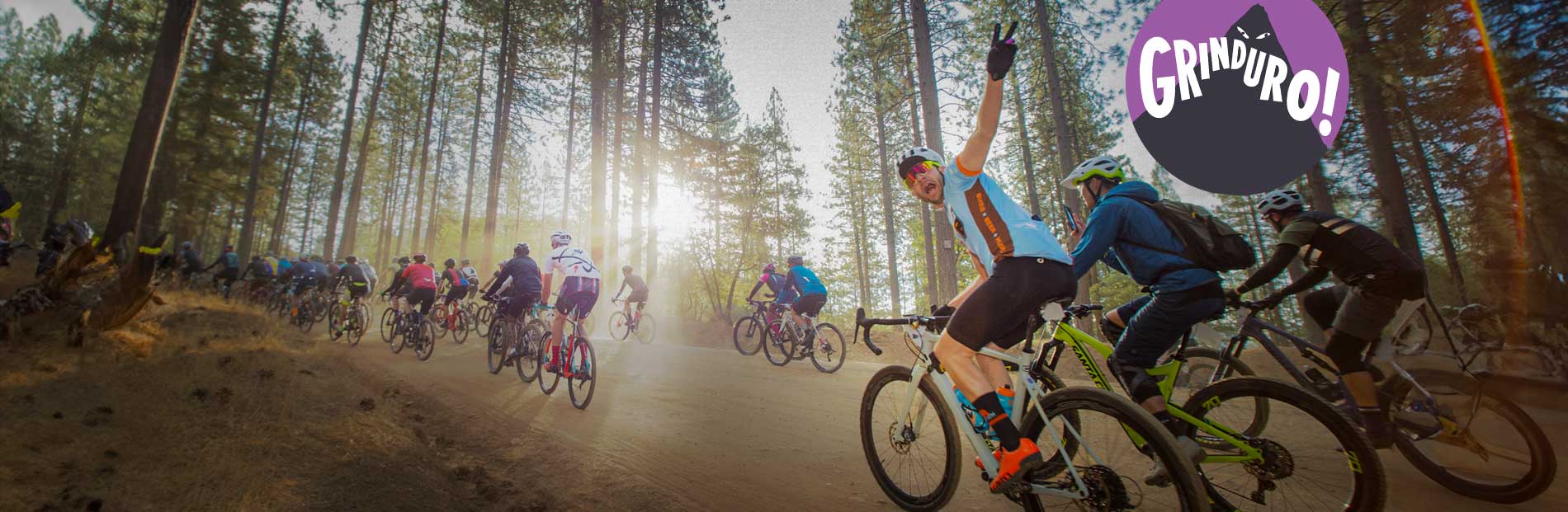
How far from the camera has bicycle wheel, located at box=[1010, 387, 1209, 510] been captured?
7.36 ft

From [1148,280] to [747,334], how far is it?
9588mm

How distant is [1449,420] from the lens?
366cm

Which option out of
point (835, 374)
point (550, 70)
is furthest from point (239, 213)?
point (835, 374)

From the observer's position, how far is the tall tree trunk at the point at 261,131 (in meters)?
19.8

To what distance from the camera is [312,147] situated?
37000 mm

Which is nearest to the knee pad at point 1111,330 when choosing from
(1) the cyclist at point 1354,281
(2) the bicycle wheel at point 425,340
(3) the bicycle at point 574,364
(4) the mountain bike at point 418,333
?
(1) the cyclist at point 1354,281

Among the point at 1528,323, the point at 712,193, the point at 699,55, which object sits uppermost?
the point at 699,55

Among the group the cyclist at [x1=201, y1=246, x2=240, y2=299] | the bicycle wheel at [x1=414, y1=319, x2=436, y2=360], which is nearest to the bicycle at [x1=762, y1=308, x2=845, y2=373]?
the bicycle wheel at [x1=414, y1=319, x2=436, y2=360]

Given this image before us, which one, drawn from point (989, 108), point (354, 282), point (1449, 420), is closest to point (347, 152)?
point (354, 282)

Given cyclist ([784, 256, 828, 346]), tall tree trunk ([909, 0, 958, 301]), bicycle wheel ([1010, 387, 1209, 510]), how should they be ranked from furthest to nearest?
tall tree trunk ([909, 0, 958, 301]), cyclist ([784, 256, 828, 346]), bicycle wheel ([1010, 387, 1209, 510])

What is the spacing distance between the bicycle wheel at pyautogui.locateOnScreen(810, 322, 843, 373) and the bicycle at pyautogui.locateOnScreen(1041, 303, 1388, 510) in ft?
22.2

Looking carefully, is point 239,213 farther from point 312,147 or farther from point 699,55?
point 699,55

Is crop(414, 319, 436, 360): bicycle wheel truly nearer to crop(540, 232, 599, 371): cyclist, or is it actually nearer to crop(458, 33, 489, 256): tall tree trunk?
crop(540, 232, 599, 371): cyclist

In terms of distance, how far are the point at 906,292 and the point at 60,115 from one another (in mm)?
56569
